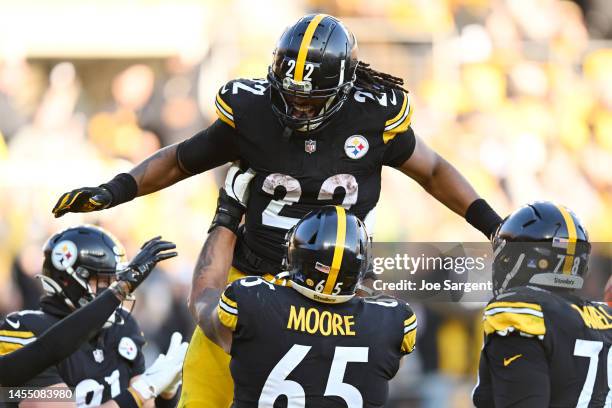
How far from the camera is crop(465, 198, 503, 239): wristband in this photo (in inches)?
166

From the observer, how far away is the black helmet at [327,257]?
3.28m

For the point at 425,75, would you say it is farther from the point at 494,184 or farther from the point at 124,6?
the point at 124,6

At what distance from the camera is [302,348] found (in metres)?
3.22

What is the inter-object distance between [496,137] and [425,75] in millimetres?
825

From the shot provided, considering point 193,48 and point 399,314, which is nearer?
point 399,314

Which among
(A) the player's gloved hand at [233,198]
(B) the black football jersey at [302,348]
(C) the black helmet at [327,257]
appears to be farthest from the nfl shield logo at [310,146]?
(B) the black football jersey at [302,348]

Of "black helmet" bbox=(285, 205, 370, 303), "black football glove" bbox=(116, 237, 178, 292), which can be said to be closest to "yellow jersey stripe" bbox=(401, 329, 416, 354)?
"black helmet" bbox=(285, 205, 370, 303)

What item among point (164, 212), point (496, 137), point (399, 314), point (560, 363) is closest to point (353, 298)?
point (399, 314)

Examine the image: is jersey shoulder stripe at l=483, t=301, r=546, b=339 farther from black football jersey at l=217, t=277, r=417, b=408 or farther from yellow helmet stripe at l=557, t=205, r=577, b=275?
black football jersey at l=217, t=277, r=417, b=408

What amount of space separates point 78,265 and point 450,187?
1684 mm

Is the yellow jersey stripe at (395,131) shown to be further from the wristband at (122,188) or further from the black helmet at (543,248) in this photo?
the wristband at (122,188)

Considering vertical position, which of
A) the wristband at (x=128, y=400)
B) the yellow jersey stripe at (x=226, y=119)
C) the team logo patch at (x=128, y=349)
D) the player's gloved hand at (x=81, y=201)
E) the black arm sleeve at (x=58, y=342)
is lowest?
the wristband at (x=128, y=400)

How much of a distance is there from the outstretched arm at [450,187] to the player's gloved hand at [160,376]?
1300 millimetres

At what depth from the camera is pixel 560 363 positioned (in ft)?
10.4
